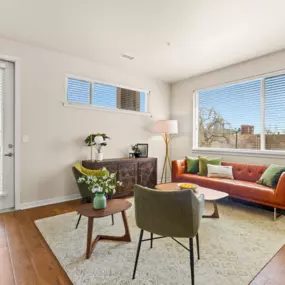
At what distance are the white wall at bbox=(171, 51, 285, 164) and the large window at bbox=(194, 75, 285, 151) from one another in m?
0.17

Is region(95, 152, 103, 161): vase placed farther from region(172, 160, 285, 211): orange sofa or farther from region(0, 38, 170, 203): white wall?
region(172, 160, 285, 211): orange sofa

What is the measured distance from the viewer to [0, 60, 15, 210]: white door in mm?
3176

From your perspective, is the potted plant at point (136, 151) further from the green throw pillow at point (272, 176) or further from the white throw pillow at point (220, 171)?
the green throw pillow at point (272, 176)

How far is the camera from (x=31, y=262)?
6.17 ft

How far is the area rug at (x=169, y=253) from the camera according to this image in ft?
5.47

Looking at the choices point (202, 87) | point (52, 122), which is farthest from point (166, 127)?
point (52, 122)

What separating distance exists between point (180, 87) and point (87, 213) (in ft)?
14.1

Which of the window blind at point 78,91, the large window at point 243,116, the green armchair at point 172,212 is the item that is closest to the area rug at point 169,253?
the green armchair at point 172,212

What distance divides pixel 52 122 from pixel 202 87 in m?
3.48

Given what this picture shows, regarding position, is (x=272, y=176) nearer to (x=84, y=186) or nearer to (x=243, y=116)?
(x=243, y=116)

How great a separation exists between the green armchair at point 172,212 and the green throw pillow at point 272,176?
2.18 m

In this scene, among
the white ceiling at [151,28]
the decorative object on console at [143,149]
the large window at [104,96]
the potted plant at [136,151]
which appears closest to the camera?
the white ceiling at [151,28]

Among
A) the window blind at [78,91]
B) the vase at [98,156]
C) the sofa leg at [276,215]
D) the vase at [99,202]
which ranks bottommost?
the sofa leg at [276,215]

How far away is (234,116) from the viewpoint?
433cm
